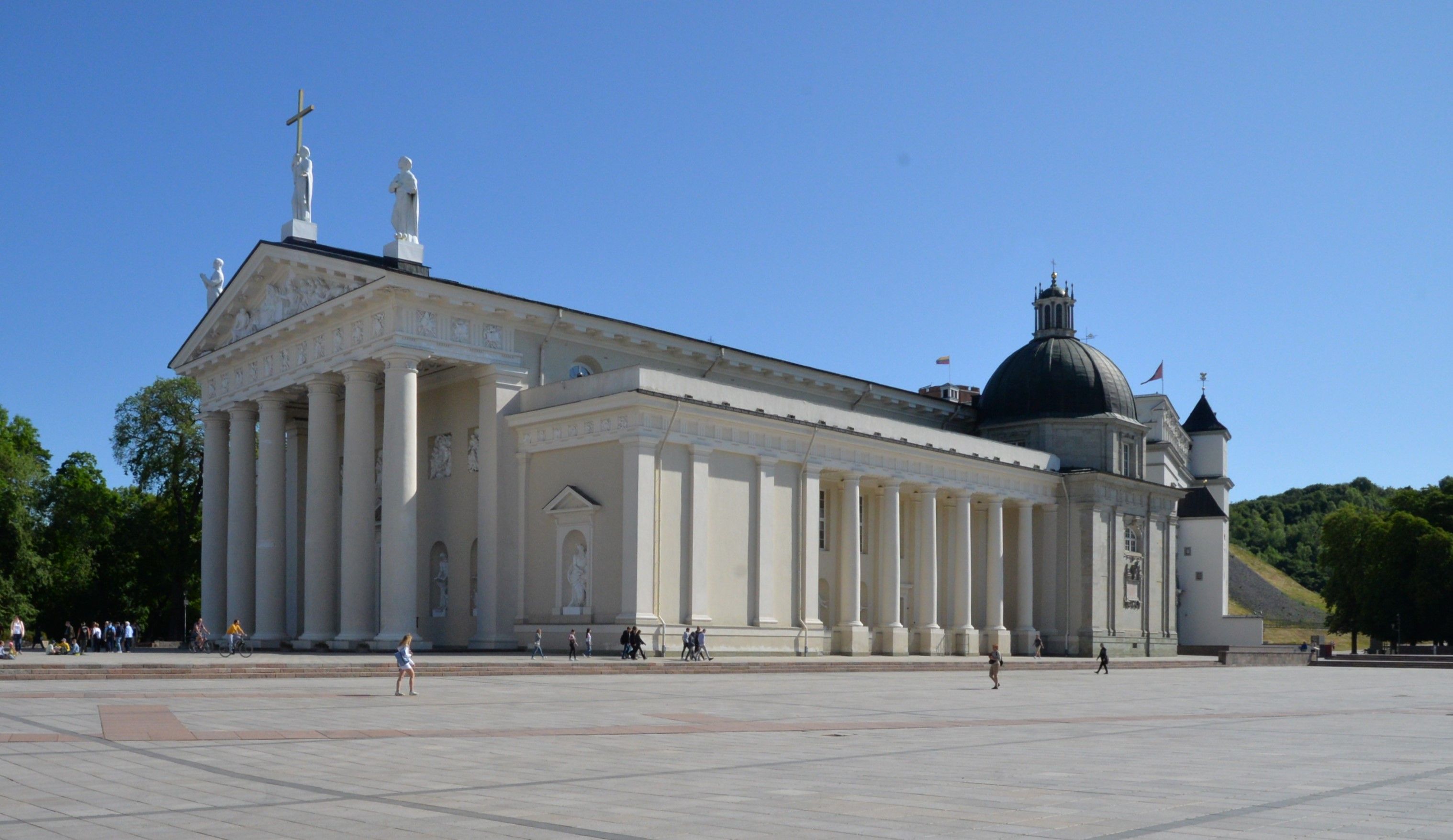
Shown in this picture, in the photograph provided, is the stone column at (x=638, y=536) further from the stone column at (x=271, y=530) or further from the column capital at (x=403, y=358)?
the stone column at (x=271, y=530)

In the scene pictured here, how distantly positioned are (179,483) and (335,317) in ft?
88.0

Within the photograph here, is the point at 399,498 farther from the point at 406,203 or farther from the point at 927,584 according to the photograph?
the point at 927,584

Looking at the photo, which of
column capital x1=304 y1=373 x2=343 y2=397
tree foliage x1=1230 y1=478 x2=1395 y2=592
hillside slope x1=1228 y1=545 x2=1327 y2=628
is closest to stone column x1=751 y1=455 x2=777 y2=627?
column capital x1=304 y1=373 x2=343 y2=397

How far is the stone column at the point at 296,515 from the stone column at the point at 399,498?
35.6ft

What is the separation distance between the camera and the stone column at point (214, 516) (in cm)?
4866

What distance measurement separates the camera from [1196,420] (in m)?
94.1

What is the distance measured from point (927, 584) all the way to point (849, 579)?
17.5 ft

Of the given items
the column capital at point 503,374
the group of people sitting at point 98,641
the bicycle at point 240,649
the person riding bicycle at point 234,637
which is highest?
the column capital at point 503,374

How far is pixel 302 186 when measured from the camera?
148ft

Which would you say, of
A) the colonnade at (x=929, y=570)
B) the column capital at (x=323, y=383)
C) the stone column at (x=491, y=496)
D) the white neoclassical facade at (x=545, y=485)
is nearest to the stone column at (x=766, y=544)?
the white neoclassical facade at (x=545, y=485)

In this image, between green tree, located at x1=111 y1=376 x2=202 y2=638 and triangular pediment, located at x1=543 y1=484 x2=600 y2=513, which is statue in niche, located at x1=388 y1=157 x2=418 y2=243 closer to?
triangular pediment, located at x1=543 y1=484 x2=600 y2=513

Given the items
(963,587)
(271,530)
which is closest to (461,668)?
(271,530)

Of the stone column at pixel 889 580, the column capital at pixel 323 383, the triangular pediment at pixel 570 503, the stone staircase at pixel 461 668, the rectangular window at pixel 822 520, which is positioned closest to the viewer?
the stone staircase at pixel 461 668

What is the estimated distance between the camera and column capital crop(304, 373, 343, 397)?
1667 inches
